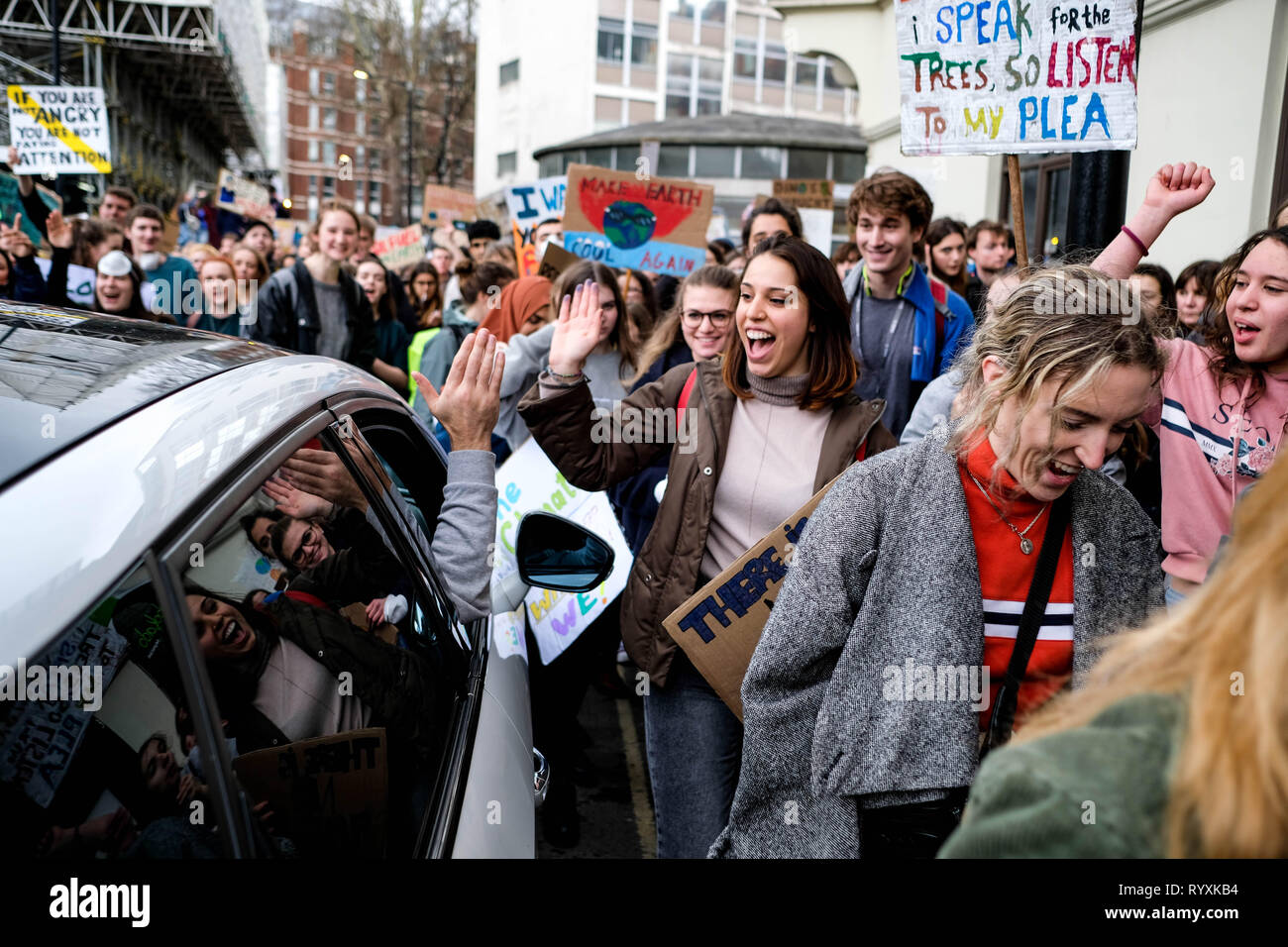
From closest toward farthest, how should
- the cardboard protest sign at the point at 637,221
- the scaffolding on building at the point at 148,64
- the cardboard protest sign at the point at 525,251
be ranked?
the cardboard protest sign at the point at 637,221 < the cardboard protest sign at the point at 525,251 < the scaffolding on building at the point at 148,64

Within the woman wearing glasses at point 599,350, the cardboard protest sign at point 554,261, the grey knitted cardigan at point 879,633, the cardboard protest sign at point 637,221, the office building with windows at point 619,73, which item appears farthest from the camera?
the office building with windows at point 619,73

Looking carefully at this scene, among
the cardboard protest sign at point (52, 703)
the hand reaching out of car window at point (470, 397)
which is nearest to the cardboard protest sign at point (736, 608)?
the hand reaching out of car window at point (470, 397)

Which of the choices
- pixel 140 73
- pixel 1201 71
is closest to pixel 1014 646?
pixel 1201 71

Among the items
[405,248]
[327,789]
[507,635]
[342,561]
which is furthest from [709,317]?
[405,248]

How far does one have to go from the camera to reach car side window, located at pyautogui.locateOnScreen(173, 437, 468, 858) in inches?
48.6

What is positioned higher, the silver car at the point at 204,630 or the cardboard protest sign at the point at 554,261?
the cardboard protest sign at the point at 554,261

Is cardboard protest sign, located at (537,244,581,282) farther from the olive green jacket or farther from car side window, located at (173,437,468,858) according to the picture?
the olive green jacket

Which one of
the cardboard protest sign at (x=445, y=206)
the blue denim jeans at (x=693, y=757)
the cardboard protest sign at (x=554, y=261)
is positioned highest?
the cardboard protest sign at (x=445, y=206)

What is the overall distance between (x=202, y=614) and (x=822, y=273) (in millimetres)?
2177

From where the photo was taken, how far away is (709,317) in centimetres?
A: 432

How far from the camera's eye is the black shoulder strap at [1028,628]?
2.00 meters

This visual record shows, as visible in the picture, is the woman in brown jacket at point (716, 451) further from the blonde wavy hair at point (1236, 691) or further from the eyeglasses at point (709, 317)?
the blonde wavy hair at point (1236, 691)

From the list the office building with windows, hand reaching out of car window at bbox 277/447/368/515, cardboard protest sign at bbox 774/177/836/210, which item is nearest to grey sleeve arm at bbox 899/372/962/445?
hand reaching out of car window at bbox 277/447/368/515

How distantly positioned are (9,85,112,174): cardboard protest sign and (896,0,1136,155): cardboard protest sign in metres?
9.37
